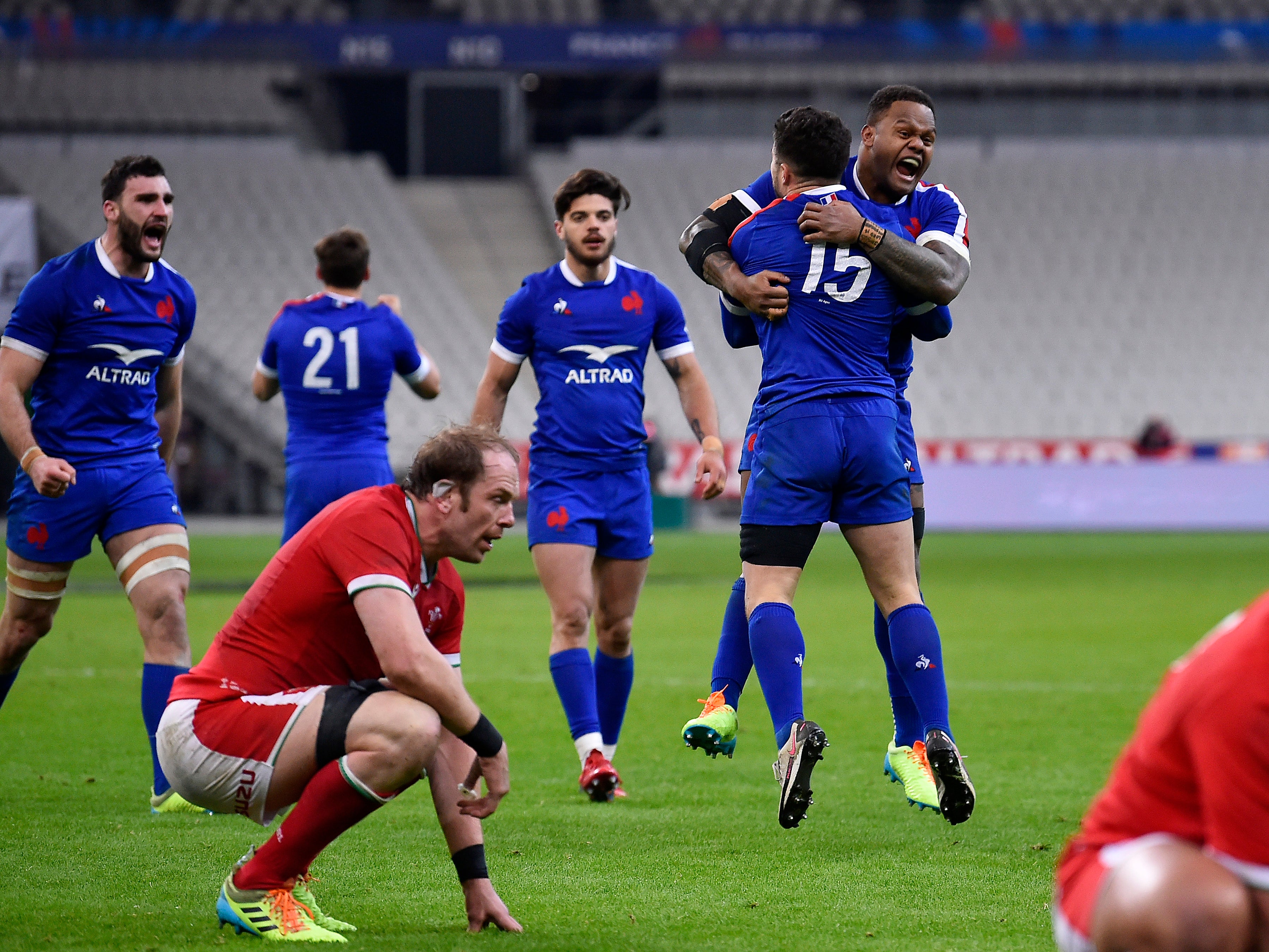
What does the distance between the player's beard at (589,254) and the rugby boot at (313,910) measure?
10.0 feet


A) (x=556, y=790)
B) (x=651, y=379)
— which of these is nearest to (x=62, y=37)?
(x=651, y=379)

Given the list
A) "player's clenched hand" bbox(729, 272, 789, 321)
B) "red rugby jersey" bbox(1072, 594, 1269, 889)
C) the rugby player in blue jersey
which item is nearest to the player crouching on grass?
"player's clenched hand" bbox(729, 272, 789, 321)

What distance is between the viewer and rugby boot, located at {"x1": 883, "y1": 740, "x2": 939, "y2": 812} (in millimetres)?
4602

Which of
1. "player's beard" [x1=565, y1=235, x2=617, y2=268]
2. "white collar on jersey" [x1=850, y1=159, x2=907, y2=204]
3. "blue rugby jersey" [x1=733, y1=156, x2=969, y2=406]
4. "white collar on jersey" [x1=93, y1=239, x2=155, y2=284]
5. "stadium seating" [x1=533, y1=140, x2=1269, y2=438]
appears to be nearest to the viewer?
"blue rugby jersey" [x1=733, y1=156, x2=969, y2=406]

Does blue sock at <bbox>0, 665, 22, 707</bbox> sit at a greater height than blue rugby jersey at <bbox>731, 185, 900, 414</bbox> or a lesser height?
lesser

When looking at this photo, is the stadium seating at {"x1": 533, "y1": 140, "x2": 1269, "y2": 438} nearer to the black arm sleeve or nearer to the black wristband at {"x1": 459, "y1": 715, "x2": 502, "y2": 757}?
the black arm sleeve

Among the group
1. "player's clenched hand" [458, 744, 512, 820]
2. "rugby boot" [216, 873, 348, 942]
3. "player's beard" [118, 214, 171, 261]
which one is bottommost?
"rugby boot" [216, 873, 348, 942]

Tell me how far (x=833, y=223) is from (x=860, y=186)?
453mm

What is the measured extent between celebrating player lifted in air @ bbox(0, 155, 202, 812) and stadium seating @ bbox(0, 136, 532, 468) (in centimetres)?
2107

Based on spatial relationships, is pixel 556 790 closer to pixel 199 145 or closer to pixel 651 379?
pixel 651 379

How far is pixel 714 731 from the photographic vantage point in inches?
181

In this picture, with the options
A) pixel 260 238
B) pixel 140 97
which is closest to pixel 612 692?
pixel 260 238

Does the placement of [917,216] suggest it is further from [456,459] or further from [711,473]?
[456,459]

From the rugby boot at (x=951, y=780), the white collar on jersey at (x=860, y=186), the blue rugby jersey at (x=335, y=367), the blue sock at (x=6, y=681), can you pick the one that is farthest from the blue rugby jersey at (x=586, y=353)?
the rugby boot at (x=951, y=780)
